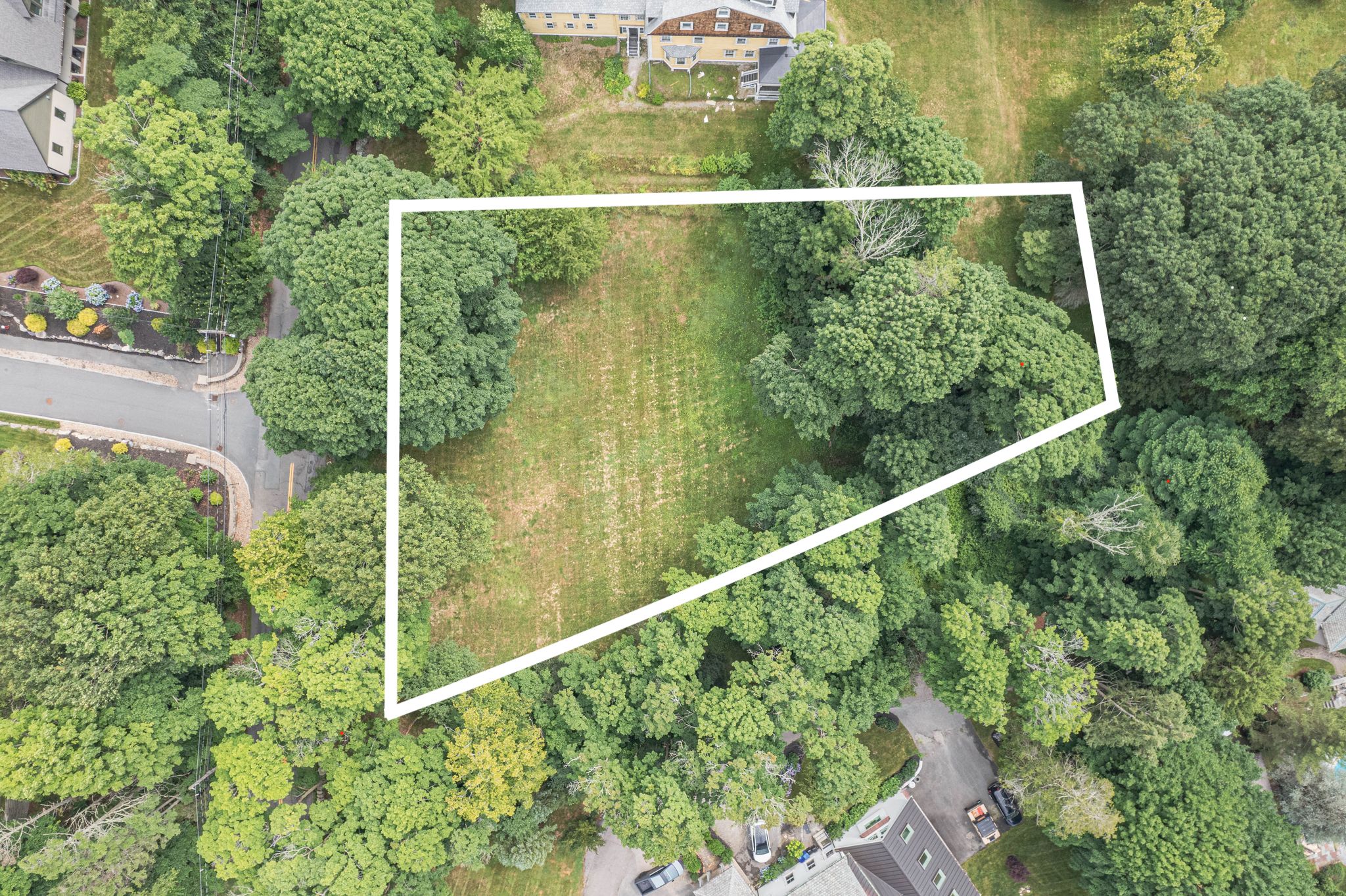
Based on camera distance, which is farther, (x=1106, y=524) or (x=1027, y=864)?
(x=1027, y=864)

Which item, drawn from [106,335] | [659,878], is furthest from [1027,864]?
[106,335]

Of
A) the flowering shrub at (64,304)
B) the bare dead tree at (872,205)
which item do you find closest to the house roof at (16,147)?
the flowering shrub at (64,304)

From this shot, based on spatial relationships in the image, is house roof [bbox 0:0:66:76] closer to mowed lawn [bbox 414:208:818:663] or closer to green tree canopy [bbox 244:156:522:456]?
green tree canopy [bbox 244:156:522:456]

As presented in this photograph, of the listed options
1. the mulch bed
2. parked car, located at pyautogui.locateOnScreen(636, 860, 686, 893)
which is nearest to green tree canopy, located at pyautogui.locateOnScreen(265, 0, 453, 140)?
the mulch bed

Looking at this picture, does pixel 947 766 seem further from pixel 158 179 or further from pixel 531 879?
pixel 158 179

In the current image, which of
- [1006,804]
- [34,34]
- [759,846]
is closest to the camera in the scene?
[34,34]

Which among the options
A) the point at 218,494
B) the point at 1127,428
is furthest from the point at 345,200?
the point at 1127,428

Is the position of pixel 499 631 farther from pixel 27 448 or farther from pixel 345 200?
pixel 27 448
